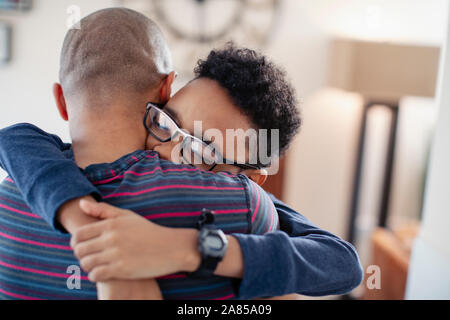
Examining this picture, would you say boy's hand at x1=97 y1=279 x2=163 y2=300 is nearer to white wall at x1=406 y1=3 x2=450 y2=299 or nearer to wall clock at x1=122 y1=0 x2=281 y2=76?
white wall at x1=406 y1=3 x2=450 y2=299

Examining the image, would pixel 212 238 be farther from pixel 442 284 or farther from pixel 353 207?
pixel 353 207

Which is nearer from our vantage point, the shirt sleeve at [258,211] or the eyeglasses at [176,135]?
the shirt sleeve at [258,211]

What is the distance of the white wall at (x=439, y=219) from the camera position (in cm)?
131

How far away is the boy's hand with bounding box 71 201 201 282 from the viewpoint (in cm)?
54

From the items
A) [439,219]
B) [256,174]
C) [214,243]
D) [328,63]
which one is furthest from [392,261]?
[214,243]

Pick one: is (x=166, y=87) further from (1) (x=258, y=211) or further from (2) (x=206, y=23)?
(2) (x=206, y=23)

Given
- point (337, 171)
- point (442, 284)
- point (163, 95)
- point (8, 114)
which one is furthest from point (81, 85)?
point (337, 171)

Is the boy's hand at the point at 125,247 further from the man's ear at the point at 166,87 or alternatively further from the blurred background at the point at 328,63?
the blurred background at the point at 328,63

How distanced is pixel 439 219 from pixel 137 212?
110 cm

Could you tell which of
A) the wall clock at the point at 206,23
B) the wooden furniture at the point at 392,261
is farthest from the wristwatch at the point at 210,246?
the wall clock at the point at 206,23

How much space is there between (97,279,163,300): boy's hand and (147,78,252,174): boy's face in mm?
281

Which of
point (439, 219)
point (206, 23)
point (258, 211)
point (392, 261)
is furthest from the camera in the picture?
point (206, 23)

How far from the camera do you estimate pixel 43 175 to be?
0.61 m

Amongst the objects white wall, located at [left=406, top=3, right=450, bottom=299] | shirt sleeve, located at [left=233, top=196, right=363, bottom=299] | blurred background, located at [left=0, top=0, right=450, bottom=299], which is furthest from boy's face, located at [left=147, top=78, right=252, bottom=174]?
blurred background, located at [left=0, top=0, right=450, bottom=299]
